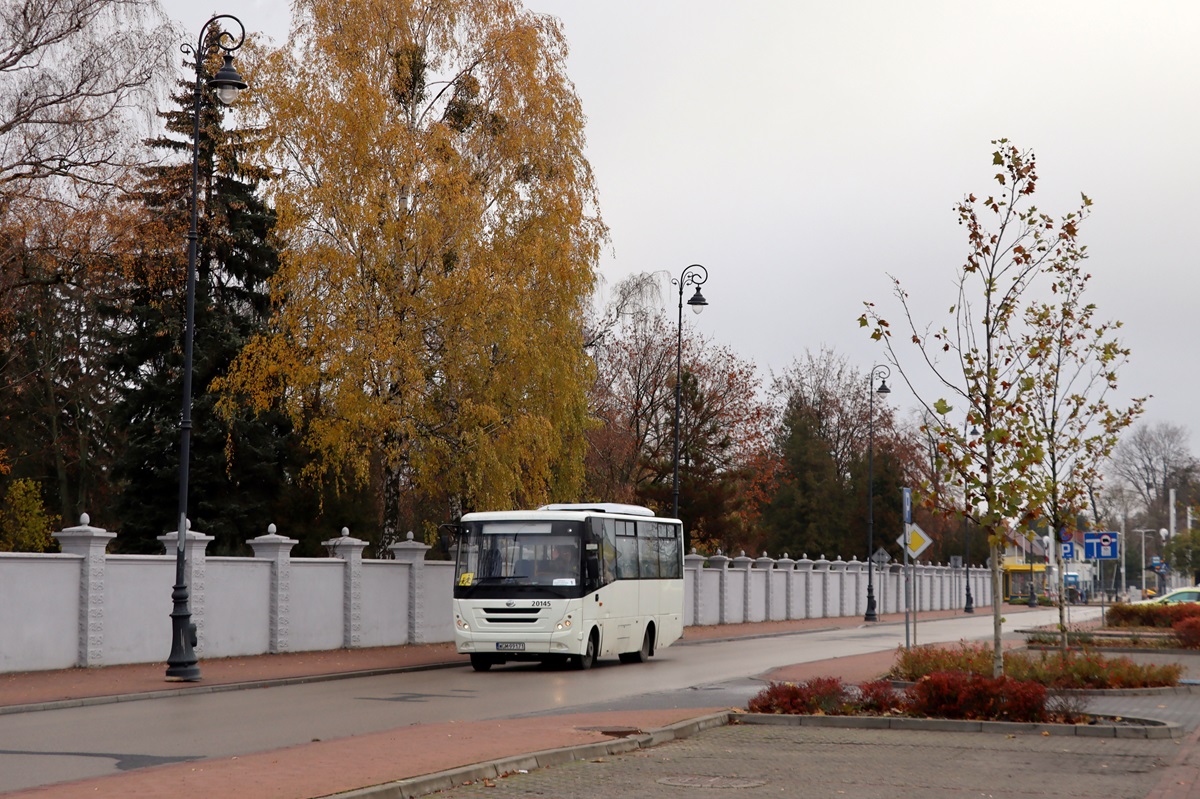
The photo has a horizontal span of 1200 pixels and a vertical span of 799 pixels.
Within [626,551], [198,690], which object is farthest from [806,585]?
[198,690]

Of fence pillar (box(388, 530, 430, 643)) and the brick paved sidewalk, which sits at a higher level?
fence pillar (box(388, 530, 430, 643))

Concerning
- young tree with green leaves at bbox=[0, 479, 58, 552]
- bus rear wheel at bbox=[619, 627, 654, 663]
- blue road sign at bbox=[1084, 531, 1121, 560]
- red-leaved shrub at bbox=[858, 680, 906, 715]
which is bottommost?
bus rear wheel at bbox=[619, 627, 654, 663]

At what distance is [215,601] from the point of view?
85.5 ft

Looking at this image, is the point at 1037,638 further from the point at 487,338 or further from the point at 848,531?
the point at 848,531

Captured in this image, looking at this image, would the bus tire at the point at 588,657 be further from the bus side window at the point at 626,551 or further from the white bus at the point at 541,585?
the bus side window at the point at 626,551

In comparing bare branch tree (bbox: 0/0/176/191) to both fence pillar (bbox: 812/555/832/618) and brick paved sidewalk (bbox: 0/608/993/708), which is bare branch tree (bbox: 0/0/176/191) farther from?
fence pillar (bbox: 812/555/832/618)

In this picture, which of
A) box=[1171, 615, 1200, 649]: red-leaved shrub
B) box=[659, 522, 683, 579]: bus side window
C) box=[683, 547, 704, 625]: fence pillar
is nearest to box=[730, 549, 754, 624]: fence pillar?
box=[683, 547, 704, 625]: fence pillar

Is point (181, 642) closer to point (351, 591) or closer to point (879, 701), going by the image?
point (351, 591)

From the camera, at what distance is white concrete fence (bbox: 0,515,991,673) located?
21984 millimetres

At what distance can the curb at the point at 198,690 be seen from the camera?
1722cm

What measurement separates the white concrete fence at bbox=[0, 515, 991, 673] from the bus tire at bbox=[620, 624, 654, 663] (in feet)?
18.7

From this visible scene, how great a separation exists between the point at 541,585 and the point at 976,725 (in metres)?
11.1

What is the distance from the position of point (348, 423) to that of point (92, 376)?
861 inches

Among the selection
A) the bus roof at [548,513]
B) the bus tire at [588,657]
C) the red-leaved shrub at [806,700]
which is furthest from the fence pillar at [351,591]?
the red-leaved shrub at [806,700]
